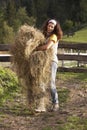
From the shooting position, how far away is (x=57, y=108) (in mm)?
8242

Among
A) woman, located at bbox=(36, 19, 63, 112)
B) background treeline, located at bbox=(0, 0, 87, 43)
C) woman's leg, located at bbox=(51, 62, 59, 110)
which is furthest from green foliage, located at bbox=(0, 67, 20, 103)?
background treeline, located at bbox=(0, 0, 87, 43)

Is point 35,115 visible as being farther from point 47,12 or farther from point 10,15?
point 47,12

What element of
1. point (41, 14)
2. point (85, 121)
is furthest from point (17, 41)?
point (41, 14)

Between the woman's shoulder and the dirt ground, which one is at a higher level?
the woman's shoulder

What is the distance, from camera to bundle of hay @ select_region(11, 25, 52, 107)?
7.71 metres

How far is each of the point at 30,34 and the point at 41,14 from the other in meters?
119

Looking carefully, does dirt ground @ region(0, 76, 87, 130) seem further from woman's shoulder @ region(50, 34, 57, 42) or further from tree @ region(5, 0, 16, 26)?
tree @ region(5, 0, 16, 26)

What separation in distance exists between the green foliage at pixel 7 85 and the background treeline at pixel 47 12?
90.4 m

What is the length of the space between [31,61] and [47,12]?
120712 mm

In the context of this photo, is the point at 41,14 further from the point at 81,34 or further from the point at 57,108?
the point at 57,108

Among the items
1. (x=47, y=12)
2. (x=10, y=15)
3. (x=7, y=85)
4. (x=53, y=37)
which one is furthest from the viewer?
(x=47, y=12)

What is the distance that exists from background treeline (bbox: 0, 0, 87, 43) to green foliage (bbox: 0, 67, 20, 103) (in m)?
90.4

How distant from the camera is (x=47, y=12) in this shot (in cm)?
12756

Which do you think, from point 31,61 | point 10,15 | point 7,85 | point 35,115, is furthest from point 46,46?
point 10,15
